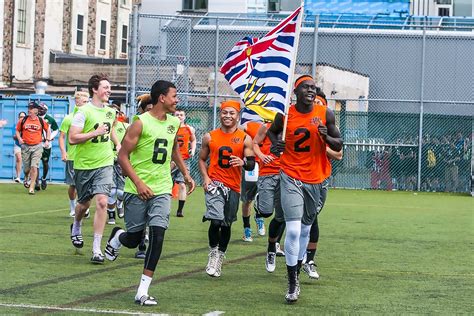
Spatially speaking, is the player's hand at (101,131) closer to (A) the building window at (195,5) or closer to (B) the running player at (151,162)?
(B) the running player at (151,162)

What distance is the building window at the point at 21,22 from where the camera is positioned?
172ft

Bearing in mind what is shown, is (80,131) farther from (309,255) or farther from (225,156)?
(309,255)

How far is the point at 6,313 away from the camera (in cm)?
942

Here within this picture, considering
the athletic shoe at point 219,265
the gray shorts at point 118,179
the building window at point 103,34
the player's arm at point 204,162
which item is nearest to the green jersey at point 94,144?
the player's arm at point 204,162

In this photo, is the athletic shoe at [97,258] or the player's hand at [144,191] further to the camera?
the athletic shoe at [97,258]

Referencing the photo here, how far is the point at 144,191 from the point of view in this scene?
1059 centimetres

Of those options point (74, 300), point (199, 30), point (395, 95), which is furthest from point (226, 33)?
point (74, 300)

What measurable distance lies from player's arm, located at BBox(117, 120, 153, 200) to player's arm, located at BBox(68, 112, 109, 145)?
8.40ft

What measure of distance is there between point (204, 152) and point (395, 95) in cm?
2939

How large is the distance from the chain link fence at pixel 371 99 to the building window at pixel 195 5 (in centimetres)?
1739

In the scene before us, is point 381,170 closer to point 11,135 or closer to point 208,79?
point 208,79

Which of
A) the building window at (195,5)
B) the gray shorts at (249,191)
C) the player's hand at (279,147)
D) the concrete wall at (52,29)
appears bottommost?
the gray shorts at (249,191)

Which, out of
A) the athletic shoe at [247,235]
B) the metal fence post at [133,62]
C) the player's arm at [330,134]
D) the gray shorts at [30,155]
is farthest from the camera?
the metal fence post at [133,62]

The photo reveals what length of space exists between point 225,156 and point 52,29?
4350 cm
